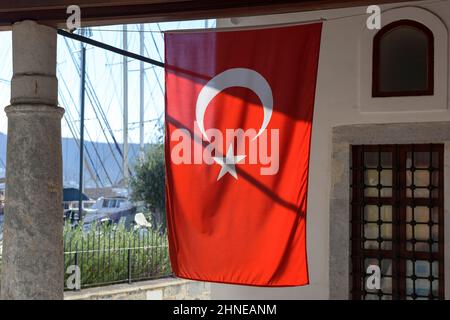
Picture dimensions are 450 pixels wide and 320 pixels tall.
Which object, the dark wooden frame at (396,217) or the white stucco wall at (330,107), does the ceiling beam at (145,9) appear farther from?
the dark wooden frame at (396,217)

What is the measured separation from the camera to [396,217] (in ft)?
21.1

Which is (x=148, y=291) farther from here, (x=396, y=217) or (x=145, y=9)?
(x=145, y=9)

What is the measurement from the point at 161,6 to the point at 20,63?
1.14 m

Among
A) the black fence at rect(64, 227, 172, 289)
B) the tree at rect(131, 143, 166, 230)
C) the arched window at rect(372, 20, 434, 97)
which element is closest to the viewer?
the arched window at rect(372, 20, 434, 97)

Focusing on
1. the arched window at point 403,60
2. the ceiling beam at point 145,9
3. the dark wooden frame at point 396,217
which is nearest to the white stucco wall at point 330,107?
the arched window at point 403,60

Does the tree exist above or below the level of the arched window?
below

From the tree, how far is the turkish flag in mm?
15041

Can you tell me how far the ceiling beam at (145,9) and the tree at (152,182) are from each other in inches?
602

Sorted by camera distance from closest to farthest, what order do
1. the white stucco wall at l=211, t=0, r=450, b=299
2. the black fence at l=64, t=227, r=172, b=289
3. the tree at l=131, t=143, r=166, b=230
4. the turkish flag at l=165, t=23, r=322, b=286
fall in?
the turkish flag at l=165, t=23, r=322, b=286
the white stucco wall at l=211, t=0, r=450, b=299
the black fence at l=64, t=227, r=172, b=289
the tree at l=131, t=143, r=166, b=230

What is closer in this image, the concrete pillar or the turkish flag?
the concrete pillar

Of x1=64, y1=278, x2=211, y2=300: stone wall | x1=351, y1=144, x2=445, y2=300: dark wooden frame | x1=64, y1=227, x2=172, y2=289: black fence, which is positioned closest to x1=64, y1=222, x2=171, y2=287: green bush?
x1=64, y1=227, x2=172, y2=289: black fence

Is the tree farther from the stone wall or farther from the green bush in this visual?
the stone wall

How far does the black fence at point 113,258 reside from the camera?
33.1 feet

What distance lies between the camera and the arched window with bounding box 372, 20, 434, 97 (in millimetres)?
6262
